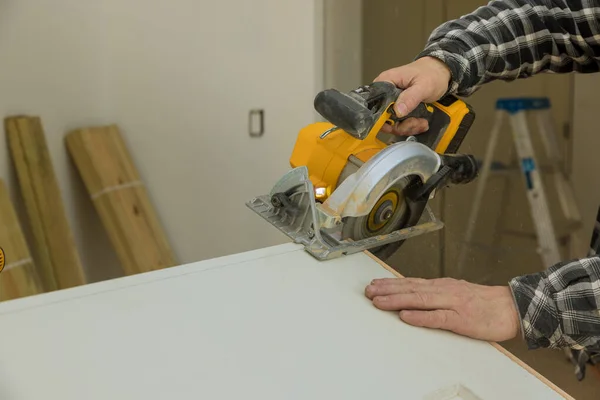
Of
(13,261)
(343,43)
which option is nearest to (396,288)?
(13,261)

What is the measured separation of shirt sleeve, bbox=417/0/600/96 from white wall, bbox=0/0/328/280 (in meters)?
0.90

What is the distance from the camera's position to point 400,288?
85cm

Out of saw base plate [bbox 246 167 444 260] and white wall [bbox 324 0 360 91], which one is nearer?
saw base plate [bbox 246 167 444 260]

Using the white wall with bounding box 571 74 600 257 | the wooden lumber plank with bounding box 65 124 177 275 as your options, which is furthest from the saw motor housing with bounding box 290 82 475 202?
the white wall with bounding box 571 74 600 257

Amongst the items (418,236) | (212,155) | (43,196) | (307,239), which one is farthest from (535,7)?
(43,196)

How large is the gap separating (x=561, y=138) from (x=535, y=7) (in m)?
1.26

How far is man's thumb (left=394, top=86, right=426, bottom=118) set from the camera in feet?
3.34

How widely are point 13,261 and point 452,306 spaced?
135cm

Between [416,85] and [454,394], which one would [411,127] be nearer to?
[416,85]

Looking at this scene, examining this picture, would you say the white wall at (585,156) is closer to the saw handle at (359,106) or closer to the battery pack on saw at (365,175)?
the battery pack on saw at (365,175)

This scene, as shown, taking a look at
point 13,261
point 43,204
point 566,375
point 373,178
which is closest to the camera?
point 373,178

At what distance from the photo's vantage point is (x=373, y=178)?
927 millimetres

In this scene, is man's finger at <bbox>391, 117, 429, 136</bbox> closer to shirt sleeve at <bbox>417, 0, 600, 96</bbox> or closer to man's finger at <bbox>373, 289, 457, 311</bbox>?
shirt sleeve at <bbox>417, 0, 600, 96</bbox>

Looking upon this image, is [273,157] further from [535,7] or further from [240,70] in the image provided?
[535,7]
